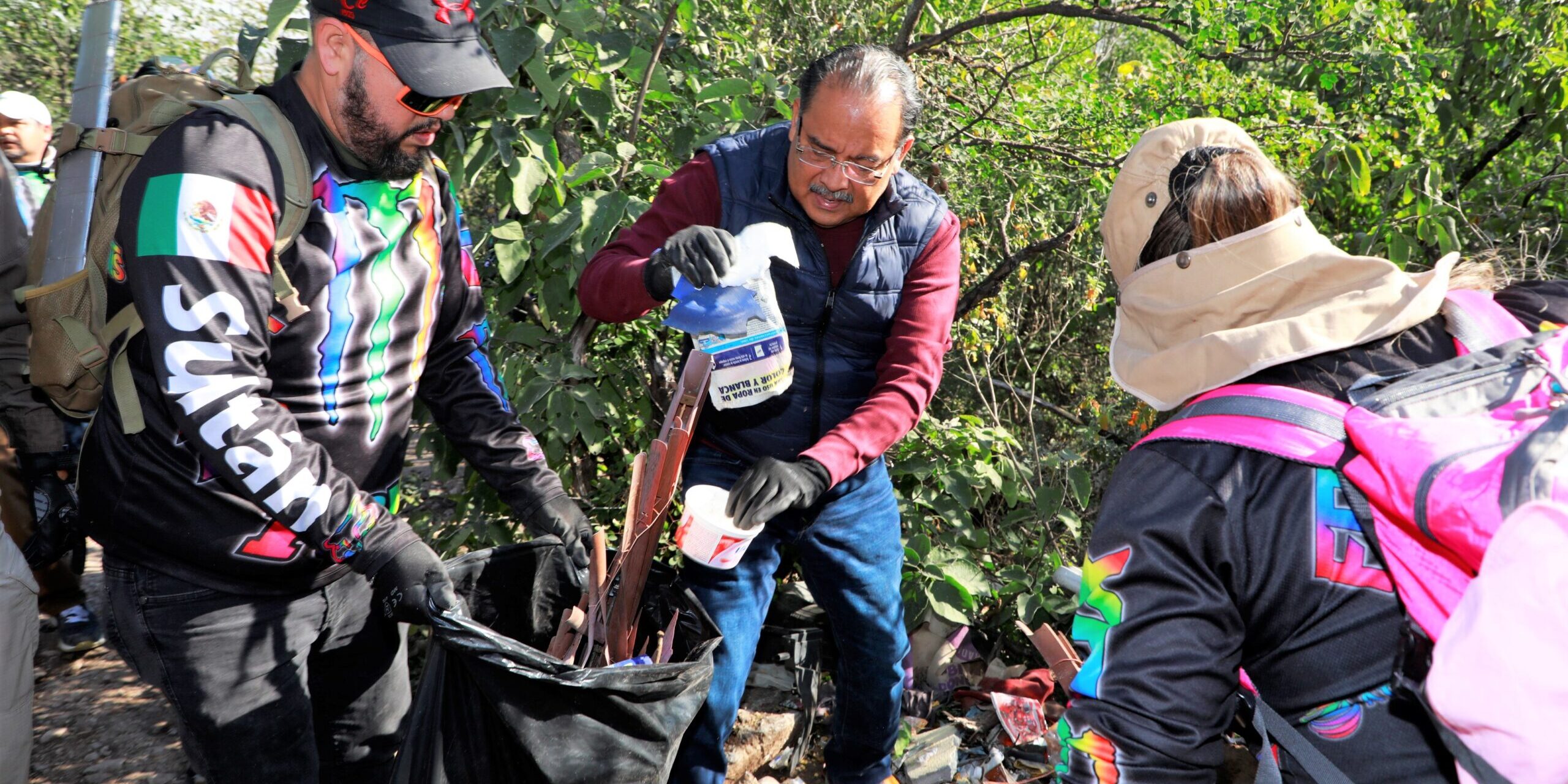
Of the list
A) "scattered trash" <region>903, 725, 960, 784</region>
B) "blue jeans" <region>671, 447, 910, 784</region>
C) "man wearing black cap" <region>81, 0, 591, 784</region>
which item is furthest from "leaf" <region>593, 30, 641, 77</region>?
"scattered trash" <region>903, 725, 960, 784</region>

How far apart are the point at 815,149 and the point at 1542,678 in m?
1.67

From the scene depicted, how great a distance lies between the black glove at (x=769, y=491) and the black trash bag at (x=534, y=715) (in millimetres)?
298

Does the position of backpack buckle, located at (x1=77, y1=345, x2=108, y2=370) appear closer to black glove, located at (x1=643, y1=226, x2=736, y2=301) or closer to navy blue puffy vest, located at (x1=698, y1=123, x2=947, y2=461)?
black glove, located at (x1=643, y1=226, x2=736, y2=301)

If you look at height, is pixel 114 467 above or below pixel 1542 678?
below

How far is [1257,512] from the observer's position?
47.4 inches

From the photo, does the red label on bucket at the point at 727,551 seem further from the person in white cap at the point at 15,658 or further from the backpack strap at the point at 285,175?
the person in white cap at the point at 15,658

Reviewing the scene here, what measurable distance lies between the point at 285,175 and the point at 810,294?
1.11 metres

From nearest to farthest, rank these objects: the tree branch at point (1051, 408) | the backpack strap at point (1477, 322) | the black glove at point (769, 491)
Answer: the backpack strap at point (1477, 322)
the black glove at point (769, 491)
the tree branch at point (1051, 408)

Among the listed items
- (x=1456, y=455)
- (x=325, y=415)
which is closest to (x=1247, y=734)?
(x=1456, y=455)

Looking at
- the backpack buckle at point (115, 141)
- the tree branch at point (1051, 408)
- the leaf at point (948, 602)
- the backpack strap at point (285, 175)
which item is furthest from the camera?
the tree branch at point (1051, 408)

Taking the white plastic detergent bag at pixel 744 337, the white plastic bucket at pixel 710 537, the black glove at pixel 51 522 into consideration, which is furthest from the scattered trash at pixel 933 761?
the black glove at pixel 51 522

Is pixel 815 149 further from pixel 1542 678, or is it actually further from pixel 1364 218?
pixel 1364 218

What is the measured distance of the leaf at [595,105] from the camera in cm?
286

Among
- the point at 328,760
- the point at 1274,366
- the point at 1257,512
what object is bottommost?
the point at 328,760
